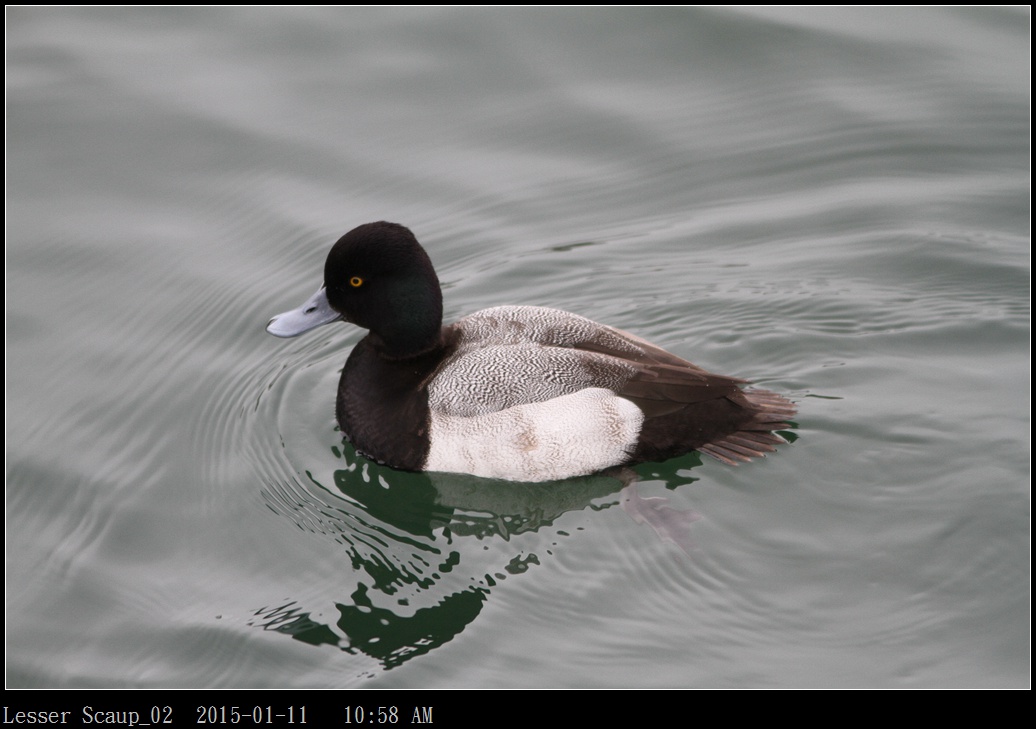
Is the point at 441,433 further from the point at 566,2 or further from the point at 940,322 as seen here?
the point at 566,2

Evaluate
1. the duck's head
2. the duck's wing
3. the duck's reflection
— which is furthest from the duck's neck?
the duck's reflection

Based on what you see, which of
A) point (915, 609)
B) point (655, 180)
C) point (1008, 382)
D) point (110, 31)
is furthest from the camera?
point (110, 31)

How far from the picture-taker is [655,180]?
8.63 metres

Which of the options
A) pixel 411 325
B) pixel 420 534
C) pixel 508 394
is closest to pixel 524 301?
pixel 411 325

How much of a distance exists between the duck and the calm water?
162mm

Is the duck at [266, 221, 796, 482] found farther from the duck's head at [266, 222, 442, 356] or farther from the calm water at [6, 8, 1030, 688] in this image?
the calm water at [6, 8, 1030, 688]

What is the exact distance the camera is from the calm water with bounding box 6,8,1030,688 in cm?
543

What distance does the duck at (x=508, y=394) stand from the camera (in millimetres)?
6059

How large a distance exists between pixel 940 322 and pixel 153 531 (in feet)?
14.1

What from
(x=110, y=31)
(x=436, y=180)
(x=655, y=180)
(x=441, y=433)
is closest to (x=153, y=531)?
(x=441, y=433)

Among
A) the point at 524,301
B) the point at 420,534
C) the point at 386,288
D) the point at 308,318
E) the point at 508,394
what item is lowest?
the point at 420,534

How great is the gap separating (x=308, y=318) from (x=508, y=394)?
115 cm

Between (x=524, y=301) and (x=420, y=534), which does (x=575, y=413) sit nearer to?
(x=420, y=534)

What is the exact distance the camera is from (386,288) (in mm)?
6238
